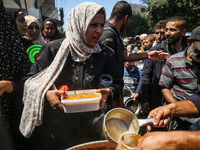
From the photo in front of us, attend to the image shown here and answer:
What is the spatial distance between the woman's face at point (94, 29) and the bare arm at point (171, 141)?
116 cm

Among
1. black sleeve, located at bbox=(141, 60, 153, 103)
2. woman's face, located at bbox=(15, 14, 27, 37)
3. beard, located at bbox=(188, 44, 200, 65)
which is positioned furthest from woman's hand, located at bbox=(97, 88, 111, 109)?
woman's face, located at bbox=(15, 14, 27, 37)

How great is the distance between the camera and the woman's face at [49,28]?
12.7 ft

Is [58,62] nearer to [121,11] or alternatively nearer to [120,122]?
[120,122]

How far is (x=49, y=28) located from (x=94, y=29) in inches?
115

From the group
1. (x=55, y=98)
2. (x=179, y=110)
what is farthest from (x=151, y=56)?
(x=55, y=98)

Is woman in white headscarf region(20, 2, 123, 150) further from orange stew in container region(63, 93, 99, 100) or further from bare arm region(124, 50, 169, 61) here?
bare arm region(124, 50, 169, 61)

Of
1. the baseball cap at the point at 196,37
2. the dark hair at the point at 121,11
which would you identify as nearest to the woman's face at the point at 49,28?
the dark hair at the point at 121,11

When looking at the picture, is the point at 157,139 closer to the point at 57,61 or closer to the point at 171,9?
the point at 57,61

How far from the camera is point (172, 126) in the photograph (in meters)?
2.14

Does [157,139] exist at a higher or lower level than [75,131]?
higher

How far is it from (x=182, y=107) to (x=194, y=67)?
31.2 inches

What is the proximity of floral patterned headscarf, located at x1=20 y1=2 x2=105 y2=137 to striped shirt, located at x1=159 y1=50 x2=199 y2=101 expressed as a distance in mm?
1289

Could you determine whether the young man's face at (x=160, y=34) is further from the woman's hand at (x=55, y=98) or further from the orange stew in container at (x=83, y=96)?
the woman's hand at (x=55, y=98)

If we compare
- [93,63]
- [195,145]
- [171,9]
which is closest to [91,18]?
[93,63]
